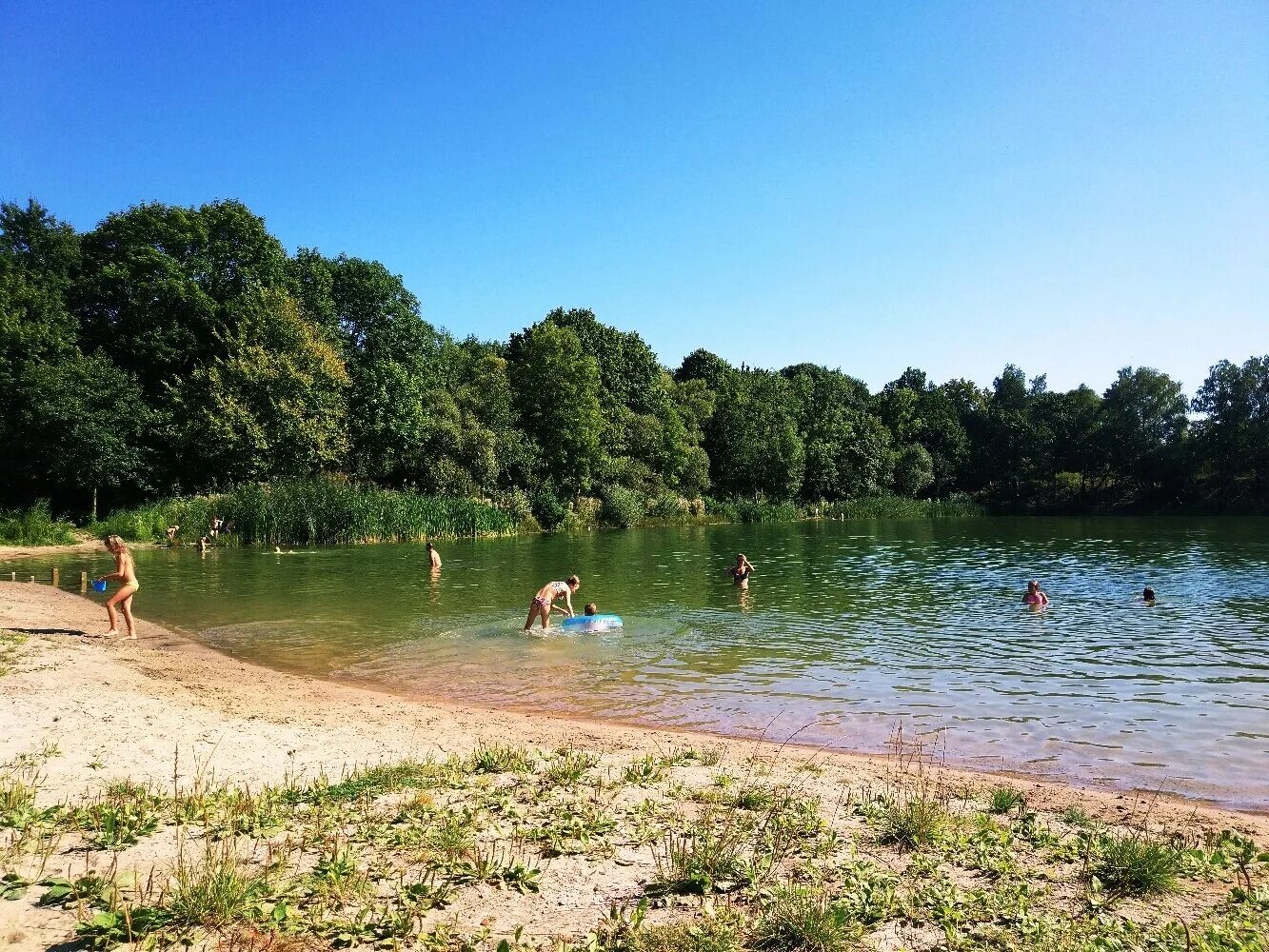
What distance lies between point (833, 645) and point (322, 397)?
39151mm

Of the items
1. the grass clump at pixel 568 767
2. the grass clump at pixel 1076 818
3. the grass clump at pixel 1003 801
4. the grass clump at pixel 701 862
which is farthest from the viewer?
the grass clump at pixel 568 767

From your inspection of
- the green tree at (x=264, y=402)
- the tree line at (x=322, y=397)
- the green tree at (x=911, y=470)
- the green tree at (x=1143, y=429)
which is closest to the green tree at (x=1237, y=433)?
the tree line at (x=322, y=397)

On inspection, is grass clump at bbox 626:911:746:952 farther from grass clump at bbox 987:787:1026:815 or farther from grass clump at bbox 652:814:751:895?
grass clump at bbox 987:787:1026:815

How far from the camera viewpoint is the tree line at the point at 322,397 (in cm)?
4244

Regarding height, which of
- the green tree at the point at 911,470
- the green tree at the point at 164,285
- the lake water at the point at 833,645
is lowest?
→ the lake water at the point at 833,645

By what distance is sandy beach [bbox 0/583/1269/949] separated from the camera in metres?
4.73

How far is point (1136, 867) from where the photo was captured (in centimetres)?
509

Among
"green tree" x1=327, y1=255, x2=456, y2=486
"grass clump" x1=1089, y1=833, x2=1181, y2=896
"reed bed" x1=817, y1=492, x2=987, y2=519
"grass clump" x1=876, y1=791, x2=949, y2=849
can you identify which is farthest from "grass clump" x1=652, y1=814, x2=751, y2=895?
Answer: "reed bed" x1=817, y1=492, x2=987, y2=519

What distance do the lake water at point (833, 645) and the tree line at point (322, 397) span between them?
12416 millimetres

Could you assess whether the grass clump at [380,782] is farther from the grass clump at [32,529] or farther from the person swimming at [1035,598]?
the grass clump at [32,529]

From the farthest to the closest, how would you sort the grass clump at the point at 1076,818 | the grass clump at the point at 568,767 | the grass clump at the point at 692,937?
1. the grass clump at the point at 568,767
2. the grass clump at the point at 1076,818
3. the grass clump at the point at 692,937

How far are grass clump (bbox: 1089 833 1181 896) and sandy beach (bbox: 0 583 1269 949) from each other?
10 cm

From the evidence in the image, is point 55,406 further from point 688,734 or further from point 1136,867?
point 1136,867

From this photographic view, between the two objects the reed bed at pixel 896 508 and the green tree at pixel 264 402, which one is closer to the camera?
the green tree at pixel 264 402
